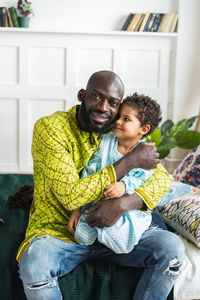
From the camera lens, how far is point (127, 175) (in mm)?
1655

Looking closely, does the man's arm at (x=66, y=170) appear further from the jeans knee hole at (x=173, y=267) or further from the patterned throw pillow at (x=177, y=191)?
the patterned throw pillow at (x=177, y=191)

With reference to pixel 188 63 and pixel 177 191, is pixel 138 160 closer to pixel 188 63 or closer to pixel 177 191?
pixel 177 191

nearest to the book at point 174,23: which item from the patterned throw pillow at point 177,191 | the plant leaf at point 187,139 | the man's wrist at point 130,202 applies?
the plant leaf at point 187,139

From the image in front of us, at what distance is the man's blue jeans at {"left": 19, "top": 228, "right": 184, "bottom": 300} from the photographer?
1.42m

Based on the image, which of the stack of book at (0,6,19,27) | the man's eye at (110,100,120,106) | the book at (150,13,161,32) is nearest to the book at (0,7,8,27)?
the stack of book at (0,6,19,27)

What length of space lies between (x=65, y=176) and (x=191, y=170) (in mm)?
1053

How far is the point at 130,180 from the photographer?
5.35 feet

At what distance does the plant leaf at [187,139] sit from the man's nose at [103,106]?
2554 millimetres

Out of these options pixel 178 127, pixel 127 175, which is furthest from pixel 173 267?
pixel 178 127

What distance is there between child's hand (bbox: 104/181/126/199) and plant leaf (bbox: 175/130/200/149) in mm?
2597

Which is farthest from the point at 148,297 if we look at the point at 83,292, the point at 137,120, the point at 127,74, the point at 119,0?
the point at 119,0

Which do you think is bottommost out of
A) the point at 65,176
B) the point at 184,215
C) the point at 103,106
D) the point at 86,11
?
the point at 184,215

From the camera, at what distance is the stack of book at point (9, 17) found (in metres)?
4.41

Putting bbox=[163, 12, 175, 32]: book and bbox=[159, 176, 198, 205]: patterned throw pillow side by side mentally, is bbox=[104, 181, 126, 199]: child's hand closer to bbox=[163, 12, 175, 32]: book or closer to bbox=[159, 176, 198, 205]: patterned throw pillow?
bbox=[159, 176, 198, 205]: patterned throw pillow
